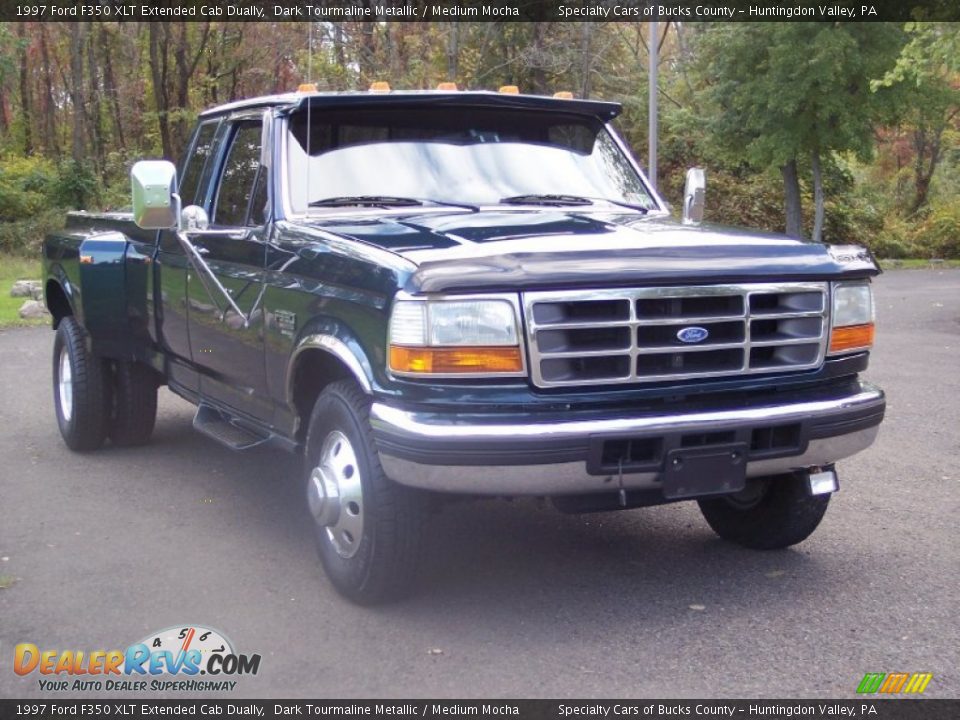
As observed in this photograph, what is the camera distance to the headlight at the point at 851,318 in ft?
14.5

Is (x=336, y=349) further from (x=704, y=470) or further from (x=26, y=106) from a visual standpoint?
(x=26, y=106)

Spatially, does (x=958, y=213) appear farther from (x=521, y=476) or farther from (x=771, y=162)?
(x=521, y=476)

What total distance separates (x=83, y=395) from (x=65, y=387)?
0.46 metres

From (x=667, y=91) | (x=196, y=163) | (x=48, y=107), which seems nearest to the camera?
(x=196, y=163)

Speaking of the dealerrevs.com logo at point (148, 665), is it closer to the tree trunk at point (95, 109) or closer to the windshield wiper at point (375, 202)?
the windshield wiper at point (375, 202)

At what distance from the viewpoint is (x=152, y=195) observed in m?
4.88

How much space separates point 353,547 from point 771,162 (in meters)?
21.8

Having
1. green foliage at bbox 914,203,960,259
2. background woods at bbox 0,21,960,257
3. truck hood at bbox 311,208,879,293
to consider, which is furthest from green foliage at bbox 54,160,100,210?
truck hood at bbox 311,208,879,293

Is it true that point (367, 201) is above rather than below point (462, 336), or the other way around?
above

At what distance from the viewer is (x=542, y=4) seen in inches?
1081

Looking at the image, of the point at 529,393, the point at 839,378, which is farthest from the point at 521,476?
the point at 839,378

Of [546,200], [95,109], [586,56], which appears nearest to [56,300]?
[546,200]

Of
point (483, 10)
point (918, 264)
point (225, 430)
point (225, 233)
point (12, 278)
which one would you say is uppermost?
point (483, 10)

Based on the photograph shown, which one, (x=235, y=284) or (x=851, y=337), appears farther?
(x=235, y=284)
